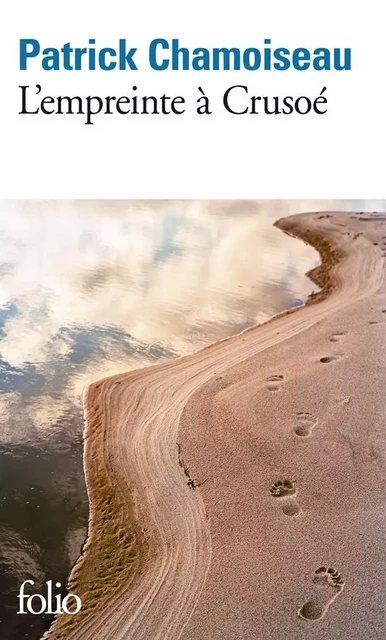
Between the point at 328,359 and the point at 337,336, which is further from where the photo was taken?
the point at 337,336

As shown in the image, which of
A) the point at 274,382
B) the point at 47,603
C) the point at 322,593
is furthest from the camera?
the point at 274,382

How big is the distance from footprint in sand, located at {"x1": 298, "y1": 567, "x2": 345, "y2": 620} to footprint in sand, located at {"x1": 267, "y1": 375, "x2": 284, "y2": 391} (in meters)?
2.69

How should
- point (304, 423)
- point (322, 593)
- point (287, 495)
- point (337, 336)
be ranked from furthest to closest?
point (337, 336) < point (304, 423) < point (287, 495) < point (322, 593)

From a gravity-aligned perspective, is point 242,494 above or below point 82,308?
below

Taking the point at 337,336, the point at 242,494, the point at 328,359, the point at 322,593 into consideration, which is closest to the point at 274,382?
the point at 328,359

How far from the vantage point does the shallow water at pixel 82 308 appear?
6055 millimetres

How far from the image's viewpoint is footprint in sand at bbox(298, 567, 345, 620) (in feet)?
15.6

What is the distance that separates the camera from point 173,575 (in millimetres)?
5230

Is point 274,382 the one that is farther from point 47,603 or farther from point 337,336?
point 47,603

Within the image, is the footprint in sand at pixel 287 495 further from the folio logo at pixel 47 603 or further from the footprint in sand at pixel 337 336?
the footprint in sand at pixel 337 336

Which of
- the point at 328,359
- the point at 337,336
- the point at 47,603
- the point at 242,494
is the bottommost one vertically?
the point at 47,603

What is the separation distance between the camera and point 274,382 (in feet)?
25.4

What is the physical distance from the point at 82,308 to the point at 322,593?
6.07 meters

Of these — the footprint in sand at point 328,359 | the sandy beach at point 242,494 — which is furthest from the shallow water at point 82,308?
the footprint in sand at point 328,359
